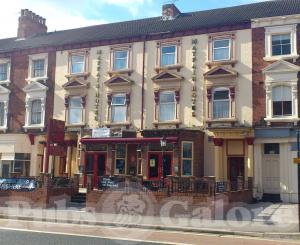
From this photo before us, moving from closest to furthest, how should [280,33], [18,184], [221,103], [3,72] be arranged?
1. [18,184]
2. [280,33]
3. [221,103]
4. [3,72]

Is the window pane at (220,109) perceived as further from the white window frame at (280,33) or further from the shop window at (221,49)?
the white window frame at (280,33)

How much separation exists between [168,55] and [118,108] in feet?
15.6

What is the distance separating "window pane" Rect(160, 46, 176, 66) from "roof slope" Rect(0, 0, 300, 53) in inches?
43.7

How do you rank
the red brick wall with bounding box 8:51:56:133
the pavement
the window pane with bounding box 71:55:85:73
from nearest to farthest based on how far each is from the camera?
the pavement, the window pane with bounding box 71:55:85:73, the red brick wall with bounding box 8:51:56:133

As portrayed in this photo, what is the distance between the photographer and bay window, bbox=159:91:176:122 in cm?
2681

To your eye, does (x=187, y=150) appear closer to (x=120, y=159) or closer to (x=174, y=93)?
(x=174, y=93)

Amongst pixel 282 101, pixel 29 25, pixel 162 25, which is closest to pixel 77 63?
pixel 162 25

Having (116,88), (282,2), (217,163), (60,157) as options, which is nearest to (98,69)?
(116,88)

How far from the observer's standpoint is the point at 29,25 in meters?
35.4

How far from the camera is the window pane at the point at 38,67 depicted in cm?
3122

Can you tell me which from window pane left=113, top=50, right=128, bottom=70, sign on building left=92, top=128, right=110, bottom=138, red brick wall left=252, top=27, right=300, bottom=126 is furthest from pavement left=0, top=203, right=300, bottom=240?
window pane left=113, top=50, right=128, bottom=70

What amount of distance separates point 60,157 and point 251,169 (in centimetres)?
1330

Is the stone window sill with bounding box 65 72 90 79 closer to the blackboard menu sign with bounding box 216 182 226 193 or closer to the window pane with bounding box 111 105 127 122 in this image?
the window pane with bounding box 111 105 127 122

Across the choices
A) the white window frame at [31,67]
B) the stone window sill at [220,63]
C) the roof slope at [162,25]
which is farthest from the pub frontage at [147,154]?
the roof slope at [162,25]
